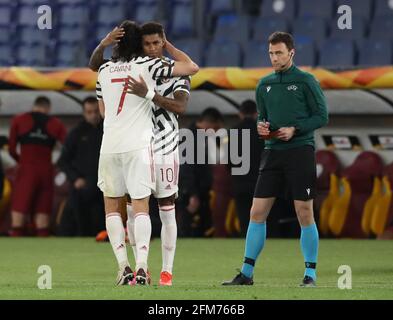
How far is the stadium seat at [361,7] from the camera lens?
19.5m

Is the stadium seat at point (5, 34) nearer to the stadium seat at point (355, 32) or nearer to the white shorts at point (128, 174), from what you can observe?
the stadium seat at point (355, 32)

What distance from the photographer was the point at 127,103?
30.6 ft

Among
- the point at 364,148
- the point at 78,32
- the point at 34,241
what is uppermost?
the point at 78,32

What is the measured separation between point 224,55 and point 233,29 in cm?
103

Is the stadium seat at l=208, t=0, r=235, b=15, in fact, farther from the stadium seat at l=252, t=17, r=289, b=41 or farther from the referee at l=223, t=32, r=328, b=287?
the referee at l=223, t=32, r=328, b=287

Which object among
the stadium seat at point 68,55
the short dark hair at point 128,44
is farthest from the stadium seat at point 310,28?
the short dark hair at point 128,44

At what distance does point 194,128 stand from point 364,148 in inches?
95.8

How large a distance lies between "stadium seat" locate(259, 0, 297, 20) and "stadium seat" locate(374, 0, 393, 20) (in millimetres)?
1374

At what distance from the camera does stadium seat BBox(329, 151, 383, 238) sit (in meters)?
16.5

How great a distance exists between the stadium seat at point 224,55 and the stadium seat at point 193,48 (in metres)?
0.13

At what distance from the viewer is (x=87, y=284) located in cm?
975

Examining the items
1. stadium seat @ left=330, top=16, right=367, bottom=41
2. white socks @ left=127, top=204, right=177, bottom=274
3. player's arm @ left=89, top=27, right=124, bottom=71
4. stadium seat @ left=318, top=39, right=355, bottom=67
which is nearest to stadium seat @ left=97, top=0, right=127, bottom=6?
stadium seat @ left=330, top=16, right=367, bottom=41
